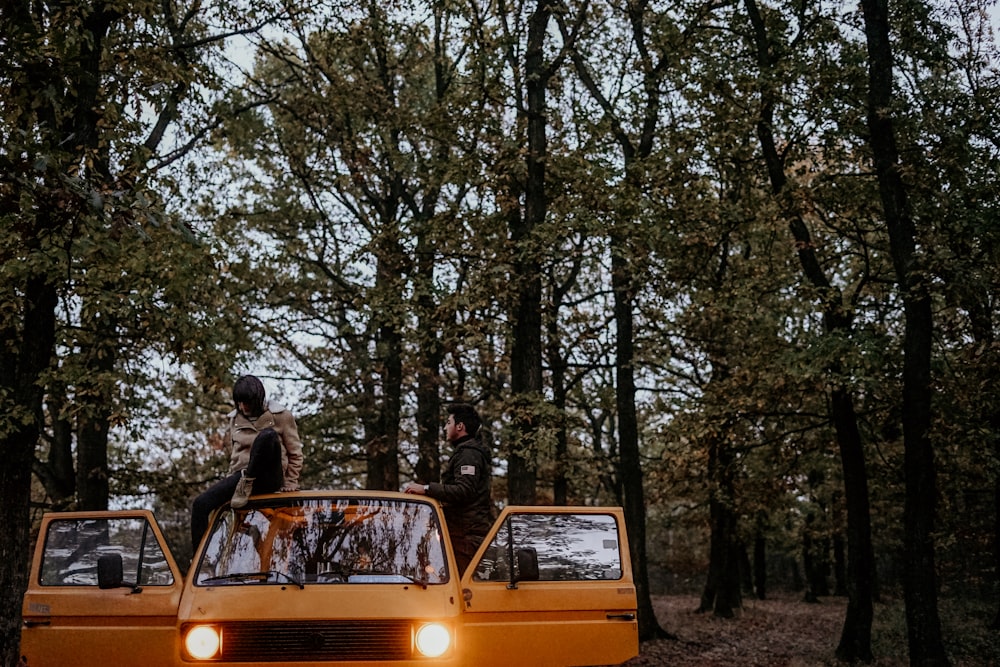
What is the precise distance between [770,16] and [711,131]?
2552mm

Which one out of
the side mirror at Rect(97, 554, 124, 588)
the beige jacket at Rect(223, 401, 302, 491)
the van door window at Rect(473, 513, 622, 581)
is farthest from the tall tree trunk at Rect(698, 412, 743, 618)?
the side mirror at Rect(97, 554, 124, 588)

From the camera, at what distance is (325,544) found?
6.40 m

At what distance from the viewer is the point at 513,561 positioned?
6.66 metres

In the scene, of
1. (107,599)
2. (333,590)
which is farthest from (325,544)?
(107,599)

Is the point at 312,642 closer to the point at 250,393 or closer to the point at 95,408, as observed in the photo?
the point at 250,393

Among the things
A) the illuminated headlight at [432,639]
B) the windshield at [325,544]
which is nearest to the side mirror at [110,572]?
the windshield at [325,544]

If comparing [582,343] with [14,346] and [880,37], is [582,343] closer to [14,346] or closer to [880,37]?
[880,37]

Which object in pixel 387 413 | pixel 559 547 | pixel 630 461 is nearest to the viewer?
pixel 559 547

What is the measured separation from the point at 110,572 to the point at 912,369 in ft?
37.1

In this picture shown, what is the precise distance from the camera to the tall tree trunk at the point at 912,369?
13.1m

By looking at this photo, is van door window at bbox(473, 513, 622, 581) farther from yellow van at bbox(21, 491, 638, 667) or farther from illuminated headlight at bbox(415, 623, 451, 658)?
illuminated headlight at bbox(415, 623, 451, 658)

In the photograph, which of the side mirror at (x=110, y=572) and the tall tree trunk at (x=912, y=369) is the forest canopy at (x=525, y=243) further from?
the side mirror at (x=110, y=572)

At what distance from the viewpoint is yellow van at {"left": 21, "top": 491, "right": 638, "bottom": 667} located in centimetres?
580

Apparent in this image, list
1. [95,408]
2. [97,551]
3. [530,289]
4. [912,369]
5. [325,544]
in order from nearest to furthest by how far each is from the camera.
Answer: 1. [325,544]
2. [97,551]
3. [95,408]
4. [912,369]
5. [530,289]
